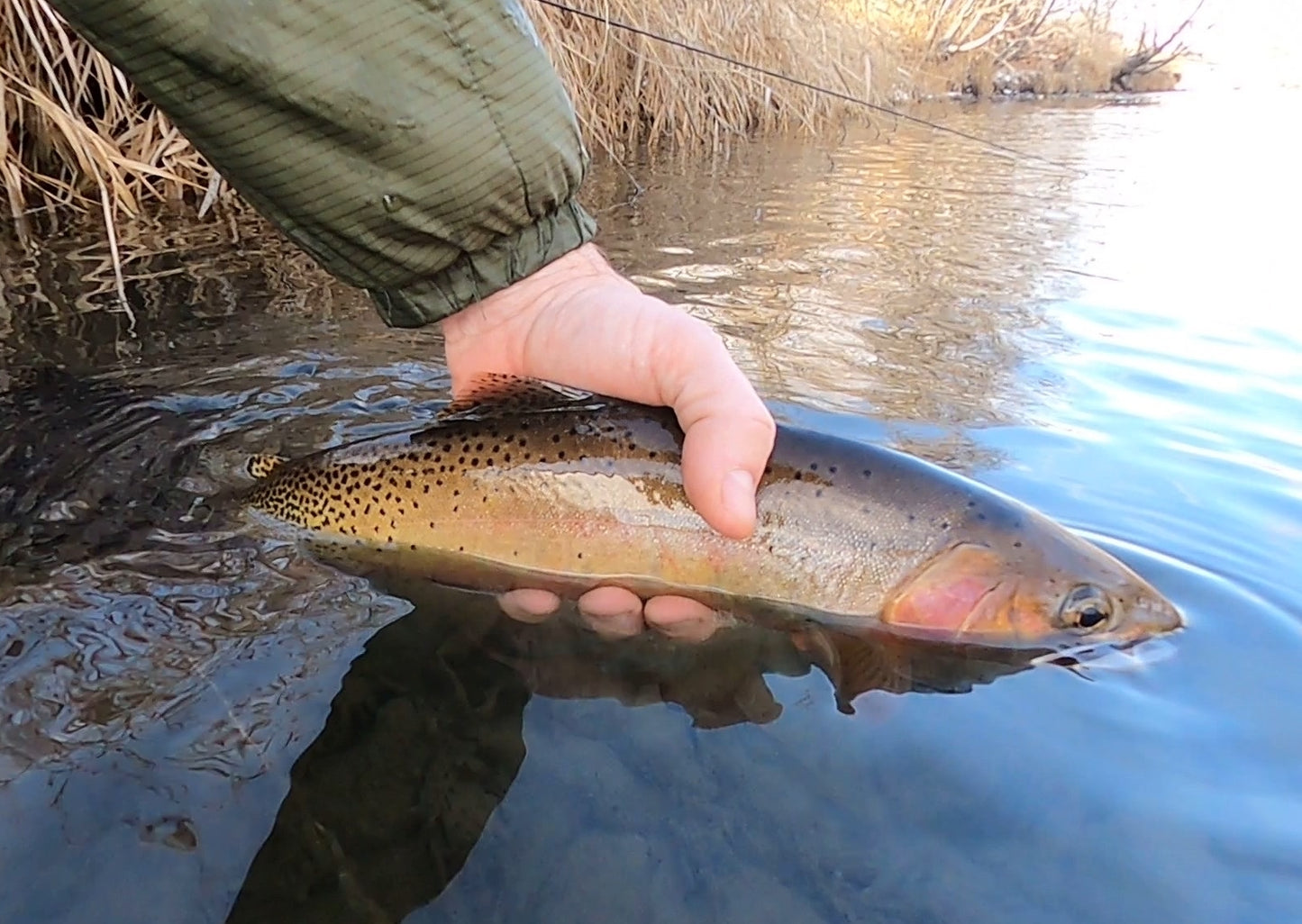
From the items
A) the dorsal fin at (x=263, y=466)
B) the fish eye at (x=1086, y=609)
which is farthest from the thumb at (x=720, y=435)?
the dorsal fin at (x=263, y=466)

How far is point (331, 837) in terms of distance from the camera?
1.50 m

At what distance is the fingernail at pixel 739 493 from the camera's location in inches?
82.1

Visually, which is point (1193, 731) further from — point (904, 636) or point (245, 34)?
point (245, 34)

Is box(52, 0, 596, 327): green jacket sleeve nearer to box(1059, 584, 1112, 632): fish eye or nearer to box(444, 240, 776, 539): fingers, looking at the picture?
box(444, 240, 776, 539): fingers

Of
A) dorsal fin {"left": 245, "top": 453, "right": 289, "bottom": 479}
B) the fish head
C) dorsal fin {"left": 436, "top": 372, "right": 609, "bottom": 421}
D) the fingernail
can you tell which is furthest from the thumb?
dorsal fin {"left": 245, "top": 453, "right": 289, "bottom": 479}

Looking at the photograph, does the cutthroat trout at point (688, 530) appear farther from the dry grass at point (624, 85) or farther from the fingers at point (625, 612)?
the dry grass at point (624, 85)

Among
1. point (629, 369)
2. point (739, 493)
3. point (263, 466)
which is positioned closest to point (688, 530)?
point (739, 493)

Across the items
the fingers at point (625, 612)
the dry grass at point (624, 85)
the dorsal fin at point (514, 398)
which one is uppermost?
the dry grass at point (624, 85)

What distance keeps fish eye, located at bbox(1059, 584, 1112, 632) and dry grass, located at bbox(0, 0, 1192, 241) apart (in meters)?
4.21

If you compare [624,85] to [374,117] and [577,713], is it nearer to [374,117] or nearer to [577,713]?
[374,117]

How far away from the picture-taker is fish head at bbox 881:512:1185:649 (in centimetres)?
213

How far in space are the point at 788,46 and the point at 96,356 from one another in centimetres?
948

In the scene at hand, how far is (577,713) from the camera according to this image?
6.14ft

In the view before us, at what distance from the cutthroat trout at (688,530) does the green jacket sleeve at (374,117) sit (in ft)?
1.35
